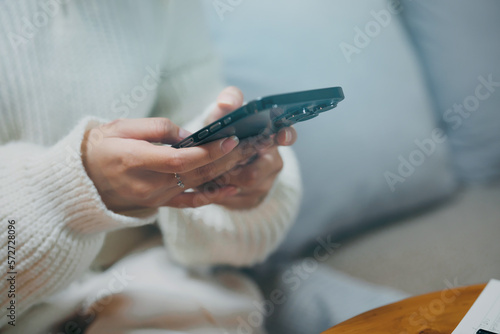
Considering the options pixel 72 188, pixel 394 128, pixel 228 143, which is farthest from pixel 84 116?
pixel 394 128

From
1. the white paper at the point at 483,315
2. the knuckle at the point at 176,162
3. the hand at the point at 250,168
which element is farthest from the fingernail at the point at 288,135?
the white paper at the point at 483,315

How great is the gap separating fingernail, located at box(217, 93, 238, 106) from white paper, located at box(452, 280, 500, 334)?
0.98 feet

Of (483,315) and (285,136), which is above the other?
(285,136)

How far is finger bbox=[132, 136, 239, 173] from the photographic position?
0.34 metres

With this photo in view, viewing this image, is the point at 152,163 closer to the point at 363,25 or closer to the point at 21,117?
the point at 21,117

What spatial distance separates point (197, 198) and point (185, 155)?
0.11 metres

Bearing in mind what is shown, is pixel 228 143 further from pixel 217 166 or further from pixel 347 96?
pixel 347 96

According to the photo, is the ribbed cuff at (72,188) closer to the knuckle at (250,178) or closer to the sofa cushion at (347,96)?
the knuckle at (250,178)

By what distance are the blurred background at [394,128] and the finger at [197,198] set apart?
176 mm

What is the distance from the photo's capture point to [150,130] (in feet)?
1.24

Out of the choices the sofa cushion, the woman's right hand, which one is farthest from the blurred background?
the woman's right hand

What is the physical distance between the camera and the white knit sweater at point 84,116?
1.28 ft

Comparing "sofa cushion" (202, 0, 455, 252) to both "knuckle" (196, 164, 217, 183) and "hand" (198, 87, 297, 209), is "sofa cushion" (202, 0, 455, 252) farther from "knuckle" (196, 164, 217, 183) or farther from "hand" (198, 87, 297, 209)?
"knuckle" (196, 164, 217, 183)

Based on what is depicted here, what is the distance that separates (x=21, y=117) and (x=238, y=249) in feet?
1.03
